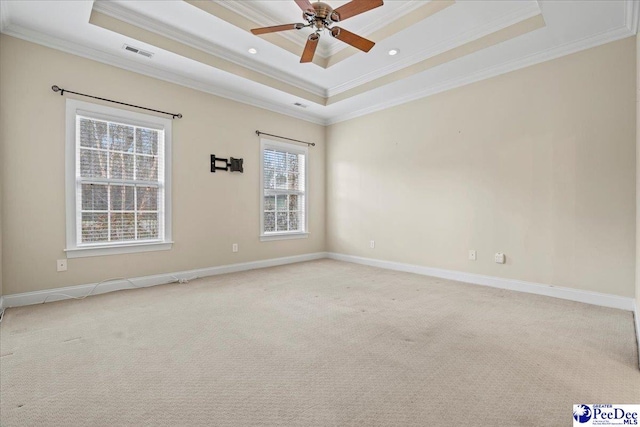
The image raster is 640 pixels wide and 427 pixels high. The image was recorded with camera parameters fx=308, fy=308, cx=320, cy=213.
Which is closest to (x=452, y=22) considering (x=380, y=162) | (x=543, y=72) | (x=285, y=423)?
(x=543, y=72)

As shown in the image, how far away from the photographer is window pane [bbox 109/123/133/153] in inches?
140

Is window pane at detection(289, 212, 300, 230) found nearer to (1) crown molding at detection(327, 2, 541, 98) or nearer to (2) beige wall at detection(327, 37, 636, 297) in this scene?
(2) beige wall at detection(327, 37, 636, 297)

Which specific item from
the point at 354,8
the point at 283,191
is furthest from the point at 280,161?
the point at 354,8

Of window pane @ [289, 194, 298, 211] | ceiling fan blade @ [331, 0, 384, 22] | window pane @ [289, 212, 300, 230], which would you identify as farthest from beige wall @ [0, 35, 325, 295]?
ceiling fan blade @ [331, 0, 384, 22]

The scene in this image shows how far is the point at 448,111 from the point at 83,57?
14.6 feet

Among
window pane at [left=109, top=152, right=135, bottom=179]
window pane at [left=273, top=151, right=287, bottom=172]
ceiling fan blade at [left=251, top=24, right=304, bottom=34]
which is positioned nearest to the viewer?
ceiling fan blade at [left=251, top=24, right=304, bottom=34]

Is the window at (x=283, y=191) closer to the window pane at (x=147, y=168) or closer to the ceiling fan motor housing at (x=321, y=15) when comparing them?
the window pane at (x=147, y=168)

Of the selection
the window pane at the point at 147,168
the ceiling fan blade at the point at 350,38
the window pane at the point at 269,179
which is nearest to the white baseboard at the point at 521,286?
the window pane at the point at 269,179

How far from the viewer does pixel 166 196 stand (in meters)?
3.97

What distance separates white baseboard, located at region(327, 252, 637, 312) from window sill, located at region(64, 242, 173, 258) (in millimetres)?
3234

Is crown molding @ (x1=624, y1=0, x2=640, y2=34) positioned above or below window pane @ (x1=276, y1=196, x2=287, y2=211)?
above

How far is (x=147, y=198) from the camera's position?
3859 millimetres

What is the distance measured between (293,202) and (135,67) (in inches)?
118

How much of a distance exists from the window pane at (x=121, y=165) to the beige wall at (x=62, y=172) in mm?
452
